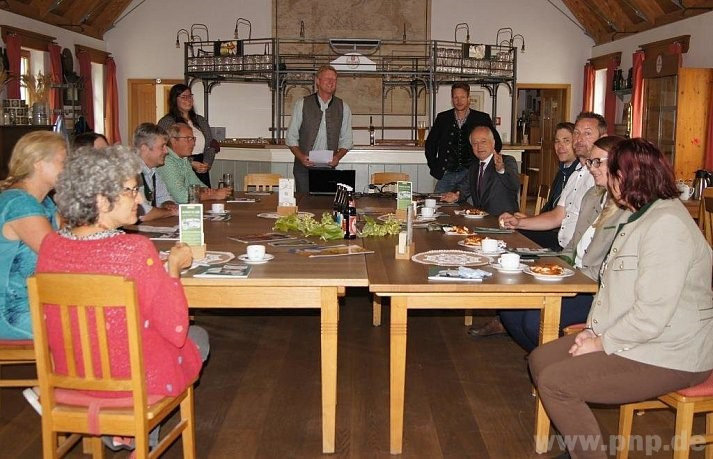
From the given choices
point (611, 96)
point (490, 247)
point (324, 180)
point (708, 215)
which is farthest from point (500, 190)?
point (611, 96)

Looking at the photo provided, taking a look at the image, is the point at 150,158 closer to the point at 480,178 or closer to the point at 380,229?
the point at 380,229

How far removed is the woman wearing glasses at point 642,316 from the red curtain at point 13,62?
383 inches

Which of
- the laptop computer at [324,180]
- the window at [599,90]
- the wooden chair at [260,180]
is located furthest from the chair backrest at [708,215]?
the window at [599,90]

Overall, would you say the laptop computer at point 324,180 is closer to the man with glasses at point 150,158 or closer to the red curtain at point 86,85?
the man with glasses at point 150,158

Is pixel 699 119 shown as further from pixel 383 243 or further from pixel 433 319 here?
pixel 383 243

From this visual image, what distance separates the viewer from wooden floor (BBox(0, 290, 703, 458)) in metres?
3.07

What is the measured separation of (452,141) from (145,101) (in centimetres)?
923

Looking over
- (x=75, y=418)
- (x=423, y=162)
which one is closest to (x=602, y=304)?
(x=75, y=418)

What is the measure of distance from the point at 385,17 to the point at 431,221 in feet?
32.3

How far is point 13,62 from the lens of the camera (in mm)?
10375

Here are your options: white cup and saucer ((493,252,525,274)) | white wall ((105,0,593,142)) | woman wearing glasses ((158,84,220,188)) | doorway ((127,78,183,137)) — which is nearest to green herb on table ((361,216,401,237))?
white cup and saucer ((493,252,525,274))

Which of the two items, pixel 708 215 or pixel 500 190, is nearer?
pixel 708 215

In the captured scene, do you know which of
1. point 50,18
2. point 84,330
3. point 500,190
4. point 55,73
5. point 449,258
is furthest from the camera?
point 50,18

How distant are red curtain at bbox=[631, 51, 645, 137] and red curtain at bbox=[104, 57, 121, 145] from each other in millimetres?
8773
